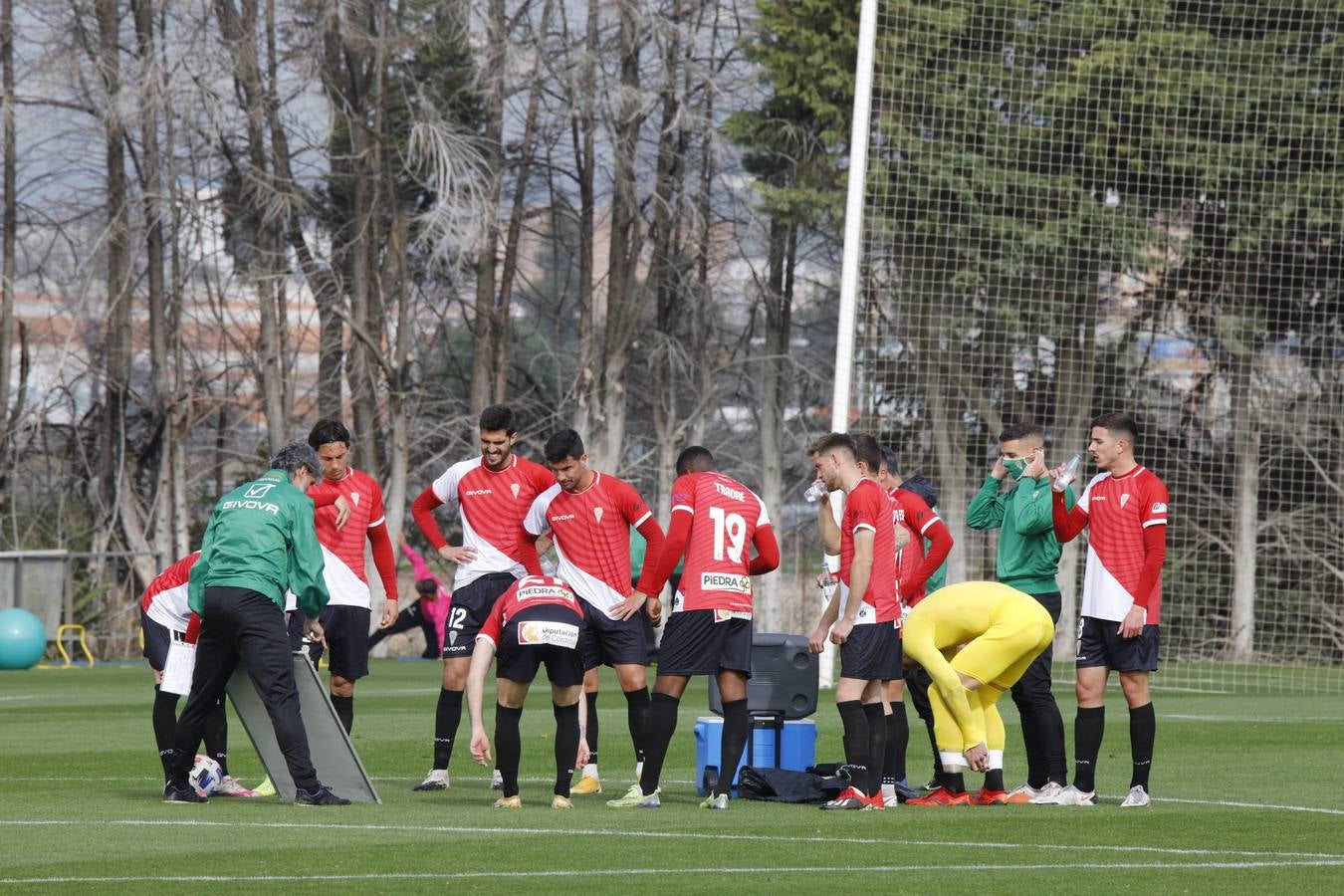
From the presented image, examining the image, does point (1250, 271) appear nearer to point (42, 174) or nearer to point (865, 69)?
point (865, 69)

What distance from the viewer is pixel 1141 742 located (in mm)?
10391

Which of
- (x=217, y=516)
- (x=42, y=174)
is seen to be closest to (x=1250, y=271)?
(x=42, y=174)

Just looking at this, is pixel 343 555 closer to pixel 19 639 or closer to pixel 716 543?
pixel 716 543

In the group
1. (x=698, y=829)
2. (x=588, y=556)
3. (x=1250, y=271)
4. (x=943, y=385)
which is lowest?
(x=698, y=829)

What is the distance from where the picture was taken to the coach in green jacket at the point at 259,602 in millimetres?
9961

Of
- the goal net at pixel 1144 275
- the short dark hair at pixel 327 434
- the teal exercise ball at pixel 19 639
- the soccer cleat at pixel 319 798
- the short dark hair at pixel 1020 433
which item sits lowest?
the teal exercise ball at pixel 19 639

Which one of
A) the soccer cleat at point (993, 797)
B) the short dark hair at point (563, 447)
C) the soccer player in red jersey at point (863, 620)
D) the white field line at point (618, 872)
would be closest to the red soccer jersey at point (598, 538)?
the short dark hair at point (563, 447)

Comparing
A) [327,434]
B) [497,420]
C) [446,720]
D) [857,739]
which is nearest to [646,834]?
[857,739]

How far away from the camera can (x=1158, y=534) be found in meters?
10.3

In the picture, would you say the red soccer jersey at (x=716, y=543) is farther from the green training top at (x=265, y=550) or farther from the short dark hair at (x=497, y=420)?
the green training top at (x=265, y=550)

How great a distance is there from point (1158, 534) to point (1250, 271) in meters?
18.8

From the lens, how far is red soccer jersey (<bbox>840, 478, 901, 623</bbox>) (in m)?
10.2

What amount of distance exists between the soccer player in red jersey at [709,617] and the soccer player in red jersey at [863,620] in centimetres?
45

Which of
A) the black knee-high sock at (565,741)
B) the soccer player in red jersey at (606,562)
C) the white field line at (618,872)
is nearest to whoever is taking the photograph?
the white field line at (618,872)
